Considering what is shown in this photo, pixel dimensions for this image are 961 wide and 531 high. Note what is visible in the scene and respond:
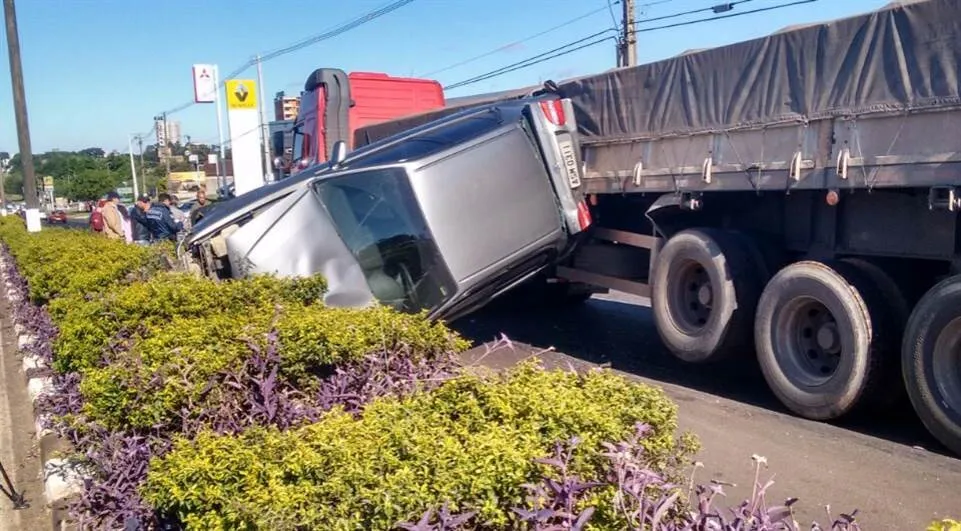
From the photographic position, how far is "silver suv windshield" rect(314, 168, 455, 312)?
698 cm

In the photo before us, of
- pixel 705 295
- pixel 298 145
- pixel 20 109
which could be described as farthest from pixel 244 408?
pixel 20 109

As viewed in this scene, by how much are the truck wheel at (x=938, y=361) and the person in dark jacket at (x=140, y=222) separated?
11997 mm

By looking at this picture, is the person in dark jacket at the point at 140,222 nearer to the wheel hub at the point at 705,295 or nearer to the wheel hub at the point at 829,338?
the wheel hub at the point at 705,295

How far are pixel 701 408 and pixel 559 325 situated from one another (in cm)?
402

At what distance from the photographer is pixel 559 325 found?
10.5 metres

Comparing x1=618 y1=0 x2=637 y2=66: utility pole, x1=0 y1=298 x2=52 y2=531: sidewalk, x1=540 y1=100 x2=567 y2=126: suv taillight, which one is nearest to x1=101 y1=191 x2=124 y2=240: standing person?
x1=0 y1=298 x2=52 y2=531: sidewalk

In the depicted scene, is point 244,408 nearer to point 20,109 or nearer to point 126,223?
point 126,223

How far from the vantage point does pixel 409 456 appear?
2469mm

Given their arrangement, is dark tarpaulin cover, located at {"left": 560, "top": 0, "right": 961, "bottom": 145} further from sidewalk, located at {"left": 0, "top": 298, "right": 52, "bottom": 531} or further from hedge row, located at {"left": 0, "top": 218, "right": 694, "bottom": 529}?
sidewalk, located at {"left": 0, "top": 298, "right": 52, "bottom": 531}

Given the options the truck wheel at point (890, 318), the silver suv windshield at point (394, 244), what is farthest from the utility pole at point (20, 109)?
the truck wheel at point (890, 318)

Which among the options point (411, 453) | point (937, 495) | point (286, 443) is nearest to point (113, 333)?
point (286, 443)

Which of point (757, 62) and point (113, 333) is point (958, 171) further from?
point (113, 333)

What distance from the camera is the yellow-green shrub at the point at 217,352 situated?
11.7ft

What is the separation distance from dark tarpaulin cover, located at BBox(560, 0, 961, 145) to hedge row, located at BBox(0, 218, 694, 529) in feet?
10.3
